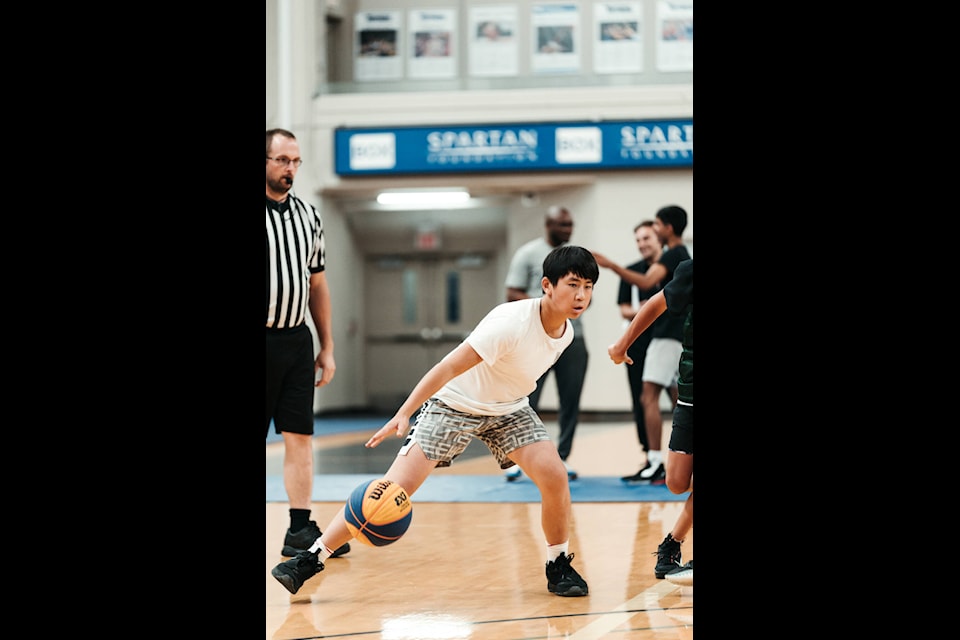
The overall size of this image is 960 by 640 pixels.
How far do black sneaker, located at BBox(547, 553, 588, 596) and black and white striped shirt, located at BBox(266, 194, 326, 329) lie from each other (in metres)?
1.57

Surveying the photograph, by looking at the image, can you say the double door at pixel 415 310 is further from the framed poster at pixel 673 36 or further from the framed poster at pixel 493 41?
the framed poster at pixel 673 36

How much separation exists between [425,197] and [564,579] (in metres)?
10.5

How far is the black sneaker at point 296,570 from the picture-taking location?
12.8 ft

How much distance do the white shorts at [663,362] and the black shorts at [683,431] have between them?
2.62m

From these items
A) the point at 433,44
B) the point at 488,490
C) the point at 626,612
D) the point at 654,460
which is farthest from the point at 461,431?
the point at 433,44

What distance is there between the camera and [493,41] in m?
13.6

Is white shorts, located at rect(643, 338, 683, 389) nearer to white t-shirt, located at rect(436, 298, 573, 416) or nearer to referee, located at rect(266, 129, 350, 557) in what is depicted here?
referee, located at rect(266, 129, 350, 557)

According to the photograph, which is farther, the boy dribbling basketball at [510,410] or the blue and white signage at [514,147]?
the blue and white signage at [514,147]

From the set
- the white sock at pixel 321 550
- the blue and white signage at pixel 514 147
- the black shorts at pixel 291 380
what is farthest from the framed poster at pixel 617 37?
the white sock at pixel 321 550

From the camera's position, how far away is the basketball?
3.76 meters
